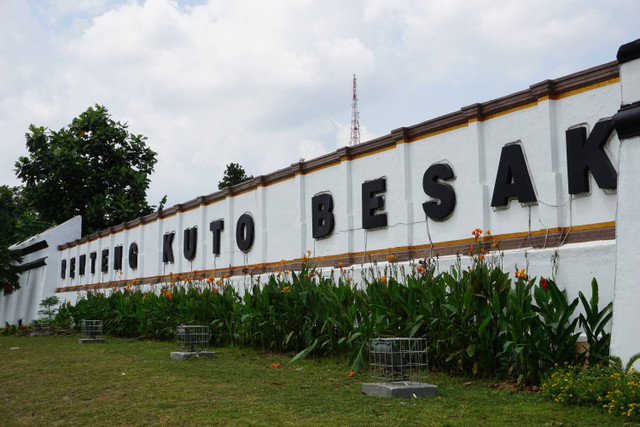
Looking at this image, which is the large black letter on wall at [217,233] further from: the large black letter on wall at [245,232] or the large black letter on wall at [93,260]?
the large black letter on wall at [93,260]

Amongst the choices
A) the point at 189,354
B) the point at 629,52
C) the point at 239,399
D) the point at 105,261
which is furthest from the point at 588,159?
the point at 105,261

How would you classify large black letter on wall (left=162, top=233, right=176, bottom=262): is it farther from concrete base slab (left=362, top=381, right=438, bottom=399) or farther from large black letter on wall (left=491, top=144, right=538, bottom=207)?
concrete base slab (left=362, top=381, right=438, bottom=399)

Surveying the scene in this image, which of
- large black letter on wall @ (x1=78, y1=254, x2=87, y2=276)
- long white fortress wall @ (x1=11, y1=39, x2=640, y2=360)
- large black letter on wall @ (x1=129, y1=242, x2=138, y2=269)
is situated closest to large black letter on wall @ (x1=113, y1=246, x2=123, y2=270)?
large black letter on wall @ (x1=129, y1=242, x2=138, y2=269)

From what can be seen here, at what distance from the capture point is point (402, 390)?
715cm

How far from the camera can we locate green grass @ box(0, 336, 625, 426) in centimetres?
614

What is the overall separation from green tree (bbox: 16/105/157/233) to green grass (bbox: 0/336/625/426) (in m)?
26.8

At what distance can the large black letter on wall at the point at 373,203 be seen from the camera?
12.3 meters

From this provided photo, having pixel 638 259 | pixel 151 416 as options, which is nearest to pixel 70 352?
pixel 151 416

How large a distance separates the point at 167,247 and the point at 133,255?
364 centimetres

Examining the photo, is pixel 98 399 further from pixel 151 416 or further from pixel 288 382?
pixel 288 382

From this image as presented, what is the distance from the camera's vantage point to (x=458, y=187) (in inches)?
422

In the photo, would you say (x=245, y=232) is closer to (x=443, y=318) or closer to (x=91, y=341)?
(x=91, y=341)

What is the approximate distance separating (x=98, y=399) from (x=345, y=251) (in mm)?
6444

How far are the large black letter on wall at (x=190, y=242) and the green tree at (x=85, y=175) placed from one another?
1730cm
